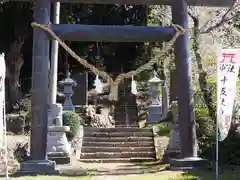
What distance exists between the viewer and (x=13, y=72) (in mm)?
21906

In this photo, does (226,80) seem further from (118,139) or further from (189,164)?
(118,139)

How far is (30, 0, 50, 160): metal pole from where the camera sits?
974 centimetres

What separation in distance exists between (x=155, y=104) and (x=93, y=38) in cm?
1051

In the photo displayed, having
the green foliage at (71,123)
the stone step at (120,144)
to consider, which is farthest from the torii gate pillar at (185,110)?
the green foliage at (71,123)

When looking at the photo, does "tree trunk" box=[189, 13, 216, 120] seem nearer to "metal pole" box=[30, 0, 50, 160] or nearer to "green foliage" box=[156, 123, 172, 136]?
"green foliage" box=[156, 123, 172, 136]

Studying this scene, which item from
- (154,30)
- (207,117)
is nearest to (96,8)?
(207,117)

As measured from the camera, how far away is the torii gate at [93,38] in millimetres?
9766

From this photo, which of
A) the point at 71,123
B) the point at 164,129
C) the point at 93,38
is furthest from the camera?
the point at 164,129

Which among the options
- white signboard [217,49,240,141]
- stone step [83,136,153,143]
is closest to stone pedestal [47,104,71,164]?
stone step [83,136,153,143]

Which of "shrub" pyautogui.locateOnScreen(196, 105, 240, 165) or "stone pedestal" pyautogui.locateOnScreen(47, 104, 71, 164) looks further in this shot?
"stone pedestal" pyautogui.locateOnScreen(47, 104, 71, 164)

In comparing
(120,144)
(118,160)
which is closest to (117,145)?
(120,144)

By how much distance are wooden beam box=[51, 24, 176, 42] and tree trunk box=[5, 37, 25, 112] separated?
1201 cm

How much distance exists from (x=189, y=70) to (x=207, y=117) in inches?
149

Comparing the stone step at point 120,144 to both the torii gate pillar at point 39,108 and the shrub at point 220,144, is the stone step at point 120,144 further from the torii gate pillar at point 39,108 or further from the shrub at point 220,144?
the torii gate pillar at point 39,108
